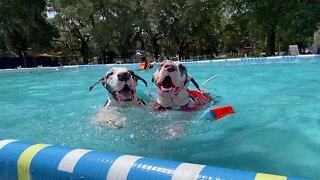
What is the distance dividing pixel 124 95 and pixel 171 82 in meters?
0.75

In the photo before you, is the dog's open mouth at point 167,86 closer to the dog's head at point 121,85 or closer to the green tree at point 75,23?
the dog's head at point 121,85

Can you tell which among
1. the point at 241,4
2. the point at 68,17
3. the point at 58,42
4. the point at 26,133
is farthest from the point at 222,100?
the point at 58,42

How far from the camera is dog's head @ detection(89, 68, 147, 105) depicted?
5.87m

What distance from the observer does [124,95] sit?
236 inches

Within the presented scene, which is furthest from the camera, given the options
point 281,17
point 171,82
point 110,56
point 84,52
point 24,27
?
point 110,56

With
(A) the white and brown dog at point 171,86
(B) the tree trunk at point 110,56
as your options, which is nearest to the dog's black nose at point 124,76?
(A) the white and brown dog at point 171,86

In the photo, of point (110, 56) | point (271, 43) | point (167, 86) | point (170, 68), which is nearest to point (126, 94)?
point (167, 86)

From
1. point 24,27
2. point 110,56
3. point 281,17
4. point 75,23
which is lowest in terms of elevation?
point 110,56

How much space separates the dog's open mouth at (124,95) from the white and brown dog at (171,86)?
0.42 m

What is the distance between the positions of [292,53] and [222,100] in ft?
57.7

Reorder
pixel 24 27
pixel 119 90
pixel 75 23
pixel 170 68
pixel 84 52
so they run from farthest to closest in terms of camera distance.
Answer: pixel 84 52
pixel 75 23
pixel 24 27
pixel 119 90
pixel 170 68

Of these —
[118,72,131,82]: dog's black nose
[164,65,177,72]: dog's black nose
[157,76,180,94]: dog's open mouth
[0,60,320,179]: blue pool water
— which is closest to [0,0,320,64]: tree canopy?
[0,60,320,179]: blue pool water

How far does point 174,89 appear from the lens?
19.5ft

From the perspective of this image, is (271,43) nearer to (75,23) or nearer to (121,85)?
(75,23)
